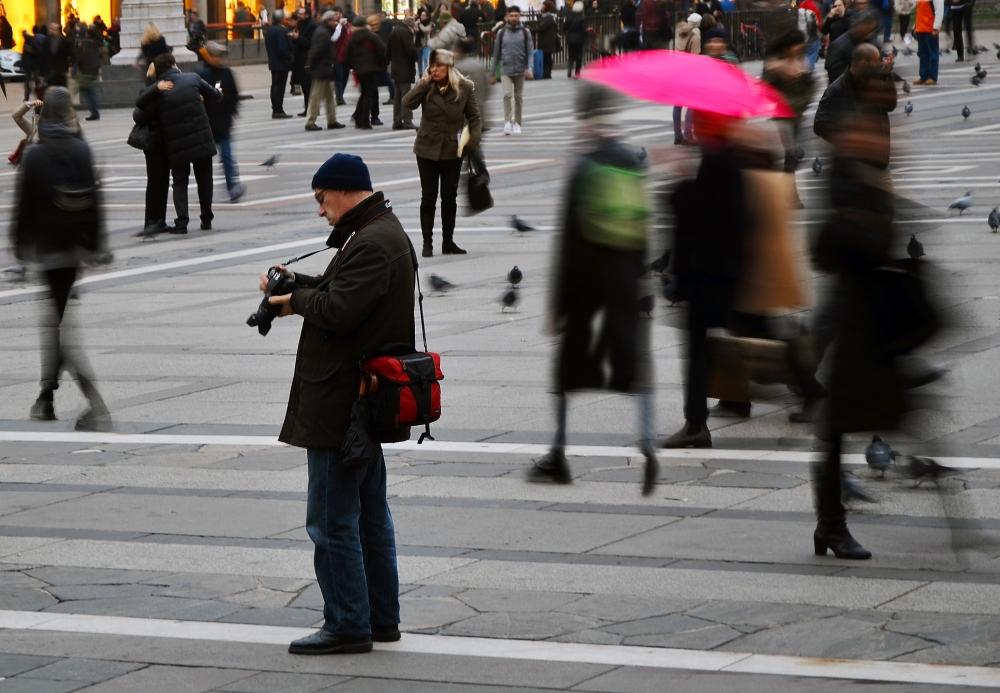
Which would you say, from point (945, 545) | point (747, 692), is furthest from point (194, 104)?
point (747, 692)

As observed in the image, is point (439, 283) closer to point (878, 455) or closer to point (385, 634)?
point (878, 455)

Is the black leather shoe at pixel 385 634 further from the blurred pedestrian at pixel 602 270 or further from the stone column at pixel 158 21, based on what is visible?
the stone column at pixel 158 21

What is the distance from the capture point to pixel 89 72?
35.4 metres

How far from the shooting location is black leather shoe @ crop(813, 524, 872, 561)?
6172mm

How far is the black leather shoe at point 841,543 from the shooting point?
20.2 feet

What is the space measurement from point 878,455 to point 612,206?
1724mm

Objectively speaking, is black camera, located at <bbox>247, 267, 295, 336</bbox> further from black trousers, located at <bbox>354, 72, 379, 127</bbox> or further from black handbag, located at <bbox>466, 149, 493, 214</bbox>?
black trousers, located at <bbox>354, 72, 379, 127</bbox>

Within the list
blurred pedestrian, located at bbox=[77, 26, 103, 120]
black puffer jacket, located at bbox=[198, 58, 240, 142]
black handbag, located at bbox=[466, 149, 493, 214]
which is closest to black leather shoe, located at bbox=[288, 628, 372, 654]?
black handbag, located at bbox=[466, 149, 493, 214]

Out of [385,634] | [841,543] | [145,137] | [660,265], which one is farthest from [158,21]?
[385,634]

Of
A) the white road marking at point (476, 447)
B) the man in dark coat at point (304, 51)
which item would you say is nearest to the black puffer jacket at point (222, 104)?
the white road marking at point (476, 447)

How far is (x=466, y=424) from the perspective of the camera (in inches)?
347

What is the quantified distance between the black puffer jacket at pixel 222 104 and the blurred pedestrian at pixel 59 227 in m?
8.83

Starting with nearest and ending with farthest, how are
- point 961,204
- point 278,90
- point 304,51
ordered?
point 961,204, point 278,90, point 304,51

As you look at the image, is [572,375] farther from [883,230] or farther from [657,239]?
[657,239]
